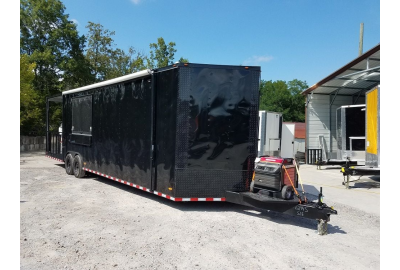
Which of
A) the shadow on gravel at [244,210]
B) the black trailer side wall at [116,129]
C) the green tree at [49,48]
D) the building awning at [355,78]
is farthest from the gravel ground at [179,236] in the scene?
the green tree at [49,48]

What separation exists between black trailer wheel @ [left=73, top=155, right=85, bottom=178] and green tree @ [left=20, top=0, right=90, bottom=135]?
47.9 ft

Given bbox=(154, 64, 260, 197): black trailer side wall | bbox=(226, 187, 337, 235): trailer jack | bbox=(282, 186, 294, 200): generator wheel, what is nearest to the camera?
bbox=(226, 187, 337, 235): trailer jack

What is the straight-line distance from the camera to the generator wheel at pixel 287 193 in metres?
5.51

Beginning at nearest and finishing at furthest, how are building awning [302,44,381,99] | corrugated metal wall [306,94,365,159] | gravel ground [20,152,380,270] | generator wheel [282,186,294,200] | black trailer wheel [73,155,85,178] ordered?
1. gravel ground [20,152,380,270]
2. generator wheel [282,186,294,200]
3. black trailer wheel [73,155,85,178]
4. building awning [302,44,381,99]
5. corrugated metal wall [306,94,365,159]

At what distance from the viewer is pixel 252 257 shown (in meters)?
4.08

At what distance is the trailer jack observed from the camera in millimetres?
4973

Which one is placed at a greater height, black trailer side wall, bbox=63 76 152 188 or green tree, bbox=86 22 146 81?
green tree, bbox=86 22 146 81

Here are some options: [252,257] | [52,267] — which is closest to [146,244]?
[52,267]

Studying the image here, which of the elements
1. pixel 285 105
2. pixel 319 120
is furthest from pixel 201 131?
pixel 285 105

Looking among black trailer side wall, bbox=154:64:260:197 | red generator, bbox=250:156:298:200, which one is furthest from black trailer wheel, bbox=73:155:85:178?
red generator, bbox=250:156:298:200

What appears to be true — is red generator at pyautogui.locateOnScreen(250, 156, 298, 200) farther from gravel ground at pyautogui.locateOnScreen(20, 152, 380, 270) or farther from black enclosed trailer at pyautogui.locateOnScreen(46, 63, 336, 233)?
gravel ground at pyautogui.locateOnScreen(20, 152, 380, 270)

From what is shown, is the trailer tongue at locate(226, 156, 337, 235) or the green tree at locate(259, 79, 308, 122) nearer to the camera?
the trailer tongue at locate(226, 156, 337, 235)

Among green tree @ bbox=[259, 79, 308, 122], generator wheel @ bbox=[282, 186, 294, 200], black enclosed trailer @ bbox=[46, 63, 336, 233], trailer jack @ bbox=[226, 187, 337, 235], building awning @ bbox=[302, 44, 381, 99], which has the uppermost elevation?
green tree @ bbox=[259, 79, 308, 122]
